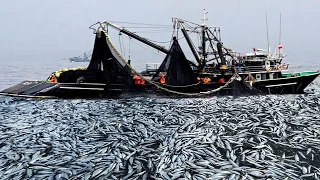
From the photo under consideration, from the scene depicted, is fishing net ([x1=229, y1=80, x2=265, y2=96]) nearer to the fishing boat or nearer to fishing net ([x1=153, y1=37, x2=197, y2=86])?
the fishing boat

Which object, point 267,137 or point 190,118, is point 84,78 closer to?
point 190,118

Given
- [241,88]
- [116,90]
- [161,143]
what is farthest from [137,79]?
[161,143]

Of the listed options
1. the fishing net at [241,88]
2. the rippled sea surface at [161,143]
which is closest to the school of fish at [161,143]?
the rippled sea surface at [161,143]

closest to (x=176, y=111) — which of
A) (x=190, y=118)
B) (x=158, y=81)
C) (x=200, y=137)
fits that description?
Result: (x=190, y=118)

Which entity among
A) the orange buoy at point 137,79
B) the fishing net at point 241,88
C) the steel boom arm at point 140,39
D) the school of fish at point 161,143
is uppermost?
the steel boom arm at point 140,39

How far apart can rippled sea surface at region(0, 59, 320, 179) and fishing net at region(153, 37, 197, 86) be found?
467 cm

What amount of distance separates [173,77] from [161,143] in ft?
43.0

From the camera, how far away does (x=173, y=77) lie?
25.3 metres

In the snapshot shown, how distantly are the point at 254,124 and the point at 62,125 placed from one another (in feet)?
38.6

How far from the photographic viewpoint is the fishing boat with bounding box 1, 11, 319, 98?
25.4 metres

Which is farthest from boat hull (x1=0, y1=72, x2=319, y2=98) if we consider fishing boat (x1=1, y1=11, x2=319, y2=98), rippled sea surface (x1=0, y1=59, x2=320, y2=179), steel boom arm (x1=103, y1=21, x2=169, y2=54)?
rippled sea surface (x1=0, y1=59, x2=320, y2=179)

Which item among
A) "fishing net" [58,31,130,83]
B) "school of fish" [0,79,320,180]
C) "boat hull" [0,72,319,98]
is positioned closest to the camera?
"school of fish" [0,79,320,180]

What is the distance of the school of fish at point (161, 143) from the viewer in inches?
382

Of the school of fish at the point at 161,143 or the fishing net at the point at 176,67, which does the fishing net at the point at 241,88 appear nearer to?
the fishing net at the point at 176,67
